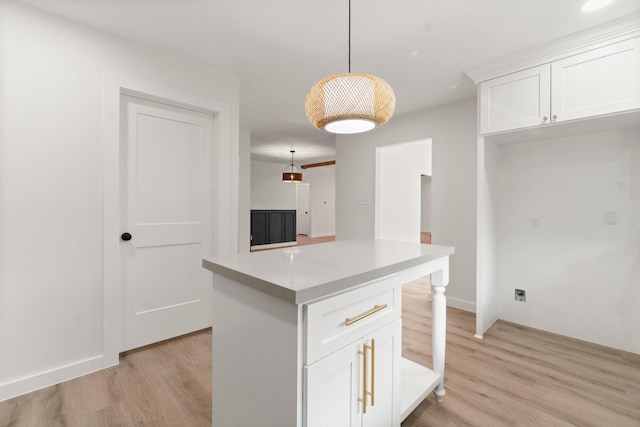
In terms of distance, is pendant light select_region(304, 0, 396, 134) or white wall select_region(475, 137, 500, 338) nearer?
pendant light select_region(304, 0, 396, 134)

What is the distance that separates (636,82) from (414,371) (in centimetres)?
236

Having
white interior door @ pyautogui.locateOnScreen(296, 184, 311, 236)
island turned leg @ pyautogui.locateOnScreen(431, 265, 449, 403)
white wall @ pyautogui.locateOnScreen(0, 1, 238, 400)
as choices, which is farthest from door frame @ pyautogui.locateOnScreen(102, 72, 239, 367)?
white interior door @ pyautogui.locateOnScreen(296, 184, 311, 236)

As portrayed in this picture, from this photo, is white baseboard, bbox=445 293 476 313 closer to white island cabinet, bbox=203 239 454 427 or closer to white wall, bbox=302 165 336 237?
white island cabinet, bbox=203 239 454 427

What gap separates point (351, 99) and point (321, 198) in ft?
29.5

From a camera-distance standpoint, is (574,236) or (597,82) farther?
(574,236)

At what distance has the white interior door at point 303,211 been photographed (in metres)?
11.1

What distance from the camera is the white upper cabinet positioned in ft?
6.30

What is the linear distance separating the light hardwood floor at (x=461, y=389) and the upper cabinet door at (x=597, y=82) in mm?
1831

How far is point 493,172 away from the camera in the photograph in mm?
2830

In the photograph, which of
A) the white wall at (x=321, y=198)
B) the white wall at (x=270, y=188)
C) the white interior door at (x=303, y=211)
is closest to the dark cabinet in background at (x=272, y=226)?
the white wall at (x=270, y=188)

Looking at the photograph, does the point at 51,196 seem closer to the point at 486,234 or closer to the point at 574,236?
the point at 486,234

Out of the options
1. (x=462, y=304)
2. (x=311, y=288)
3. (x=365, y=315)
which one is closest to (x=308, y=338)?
(x=311, y=288)

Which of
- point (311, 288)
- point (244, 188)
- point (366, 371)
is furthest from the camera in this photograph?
point (244, 188)

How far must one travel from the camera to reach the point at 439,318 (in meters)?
1.70
